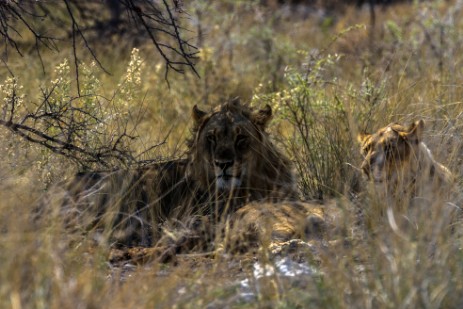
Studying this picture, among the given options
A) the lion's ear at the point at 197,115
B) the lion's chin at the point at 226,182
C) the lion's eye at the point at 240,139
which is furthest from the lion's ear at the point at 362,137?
the lion's ear at the point at 197,115

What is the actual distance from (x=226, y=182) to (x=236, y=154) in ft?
0.71

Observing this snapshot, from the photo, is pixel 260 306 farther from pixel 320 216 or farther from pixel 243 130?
pixel 243 130

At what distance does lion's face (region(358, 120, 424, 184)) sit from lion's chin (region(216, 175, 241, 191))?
→ 882 mm

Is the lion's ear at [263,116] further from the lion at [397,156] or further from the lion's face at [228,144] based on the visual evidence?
the lion at [397,156]

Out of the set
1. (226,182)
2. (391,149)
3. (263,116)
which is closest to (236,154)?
(226,182)

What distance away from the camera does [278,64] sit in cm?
1289

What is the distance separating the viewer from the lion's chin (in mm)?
6742

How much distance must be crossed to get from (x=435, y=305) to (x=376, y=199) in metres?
1.34

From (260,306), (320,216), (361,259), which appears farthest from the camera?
(320,216)

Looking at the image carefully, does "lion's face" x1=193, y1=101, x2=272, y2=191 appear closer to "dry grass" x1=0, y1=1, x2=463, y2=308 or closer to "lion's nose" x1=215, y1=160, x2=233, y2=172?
"lion's nose" x1=215, y1=160, x2=233, y2=172

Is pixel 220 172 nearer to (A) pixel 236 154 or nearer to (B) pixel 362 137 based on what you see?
(A) pixel 236 154

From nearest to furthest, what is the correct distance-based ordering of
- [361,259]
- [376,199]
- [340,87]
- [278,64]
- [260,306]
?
[260,306] → [361,259] → [376,199] → [340,87] → [278,64]

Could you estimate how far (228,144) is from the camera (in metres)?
6.82

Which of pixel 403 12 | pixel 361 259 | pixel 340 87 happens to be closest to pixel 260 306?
pixel 361 259
